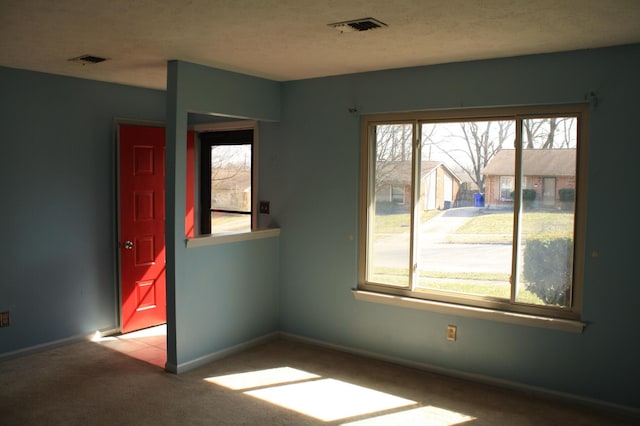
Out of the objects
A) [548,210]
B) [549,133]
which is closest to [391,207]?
[548,210]

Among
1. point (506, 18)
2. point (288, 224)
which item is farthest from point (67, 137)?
point (506, 18)

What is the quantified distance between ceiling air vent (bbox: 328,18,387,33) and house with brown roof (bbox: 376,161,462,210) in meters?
1.51

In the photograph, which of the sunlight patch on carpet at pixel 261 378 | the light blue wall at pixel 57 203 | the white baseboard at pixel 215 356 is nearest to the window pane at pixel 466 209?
the sunlight patch on carpet at pixel 261 378

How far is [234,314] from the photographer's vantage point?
4.67 metres

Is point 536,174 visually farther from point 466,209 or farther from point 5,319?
point 5,319

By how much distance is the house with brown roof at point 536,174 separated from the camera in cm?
372

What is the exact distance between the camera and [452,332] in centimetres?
414

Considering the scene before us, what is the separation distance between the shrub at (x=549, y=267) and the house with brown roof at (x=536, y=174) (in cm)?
26

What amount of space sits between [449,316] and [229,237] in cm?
190

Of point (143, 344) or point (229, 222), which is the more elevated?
point (229, 222)

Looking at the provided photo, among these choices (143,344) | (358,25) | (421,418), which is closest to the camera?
(358,25)

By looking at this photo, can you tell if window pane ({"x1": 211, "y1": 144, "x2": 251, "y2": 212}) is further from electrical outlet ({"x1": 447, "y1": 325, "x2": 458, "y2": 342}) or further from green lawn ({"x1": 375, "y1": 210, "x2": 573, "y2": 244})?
electrical outlet ({"x1": 447, "y1": 325, "x2": 458, "y2": 342})

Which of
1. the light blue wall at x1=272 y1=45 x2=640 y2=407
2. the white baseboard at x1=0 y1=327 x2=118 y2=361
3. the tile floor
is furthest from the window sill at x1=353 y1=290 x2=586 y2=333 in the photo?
the white baseboard at x1=0 y1=327 x2=118 y2=361

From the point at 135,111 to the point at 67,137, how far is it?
71 centimetres
